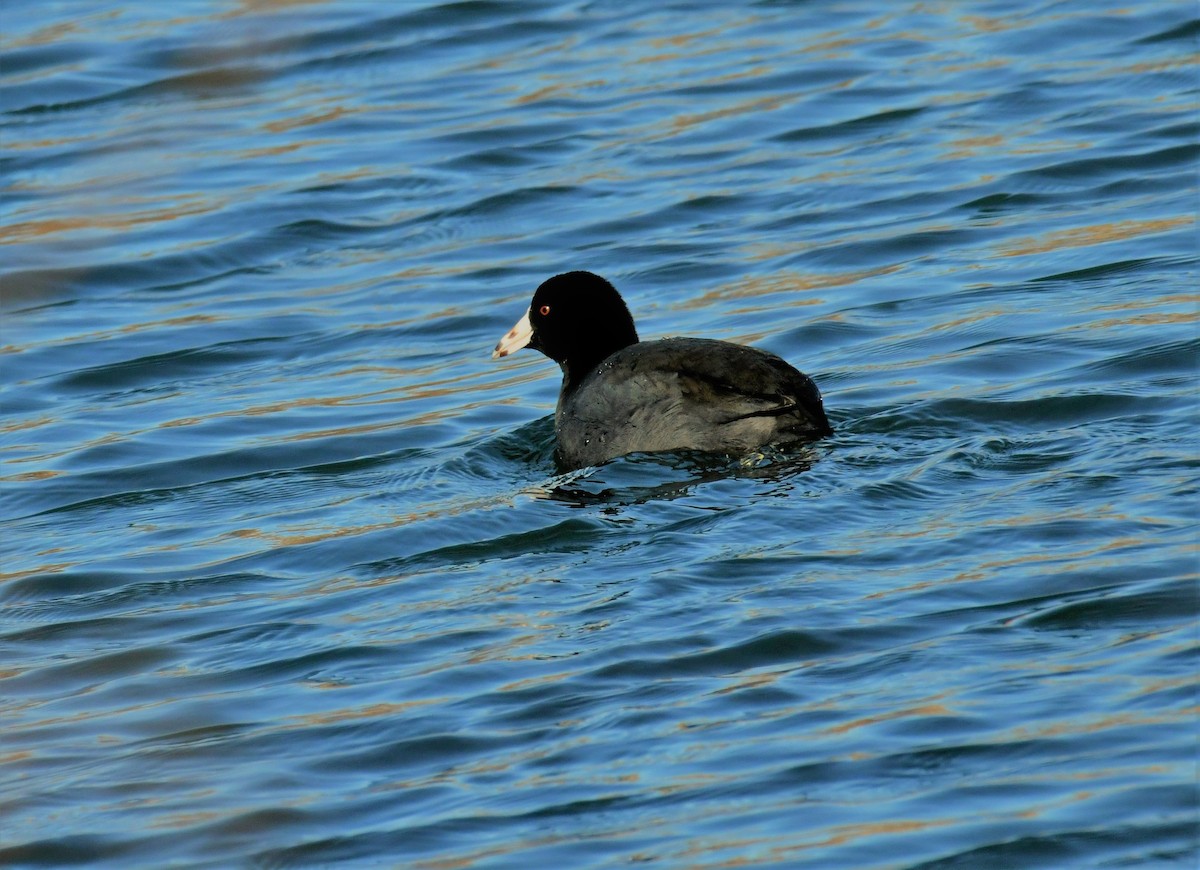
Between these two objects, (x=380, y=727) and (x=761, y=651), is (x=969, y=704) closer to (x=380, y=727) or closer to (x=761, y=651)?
(x=761, y=651)

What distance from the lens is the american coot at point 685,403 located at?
726cm

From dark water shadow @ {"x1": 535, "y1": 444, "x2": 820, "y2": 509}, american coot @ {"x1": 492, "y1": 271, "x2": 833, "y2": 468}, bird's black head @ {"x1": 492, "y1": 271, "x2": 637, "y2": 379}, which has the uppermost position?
bird's black head @ {"x1": 492, "y1": 271, "x2": 637, "y2": 379}

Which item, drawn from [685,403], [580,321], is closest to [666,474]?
[685,403]

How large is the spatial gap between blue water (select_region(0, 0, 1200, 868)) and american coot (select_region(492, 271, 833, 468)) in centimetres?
14

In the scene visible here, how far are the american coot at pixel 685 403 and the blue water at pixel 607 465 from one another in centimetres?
14

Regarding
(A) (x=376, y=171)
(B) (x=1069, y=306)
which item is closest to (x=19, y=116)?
(A) (x=376, y=171)

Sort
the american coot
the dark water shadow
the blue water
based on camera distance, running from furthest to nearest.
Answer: the american coot → the dark water shadow → the blue water

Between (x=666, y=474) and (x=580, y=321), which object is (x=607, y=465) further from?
(x=580, y=321)

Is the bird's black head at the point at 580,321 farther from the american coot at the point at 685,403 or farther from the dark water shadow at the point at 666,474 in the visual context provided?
the dark water shadow at the point at 666,474

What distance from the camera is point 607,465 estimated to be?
7.57 meters

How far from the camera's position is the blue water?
14.6 ft

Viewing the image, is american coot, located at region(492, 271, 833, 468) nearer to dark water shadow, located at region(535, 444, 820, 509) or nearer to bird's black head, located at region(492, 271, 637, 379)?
dark water shadow, located at region(535, 444, 820, 509)

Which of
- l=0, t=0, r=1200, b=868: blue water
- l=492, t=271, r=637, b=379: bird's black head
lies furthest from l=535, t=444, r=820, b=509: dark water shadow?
l=492, t=271, r=637, b=379: bird's black head

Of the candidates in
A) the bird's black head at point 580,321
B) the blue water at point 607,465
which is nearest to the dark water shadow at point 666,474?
the blue water at point 607,465
